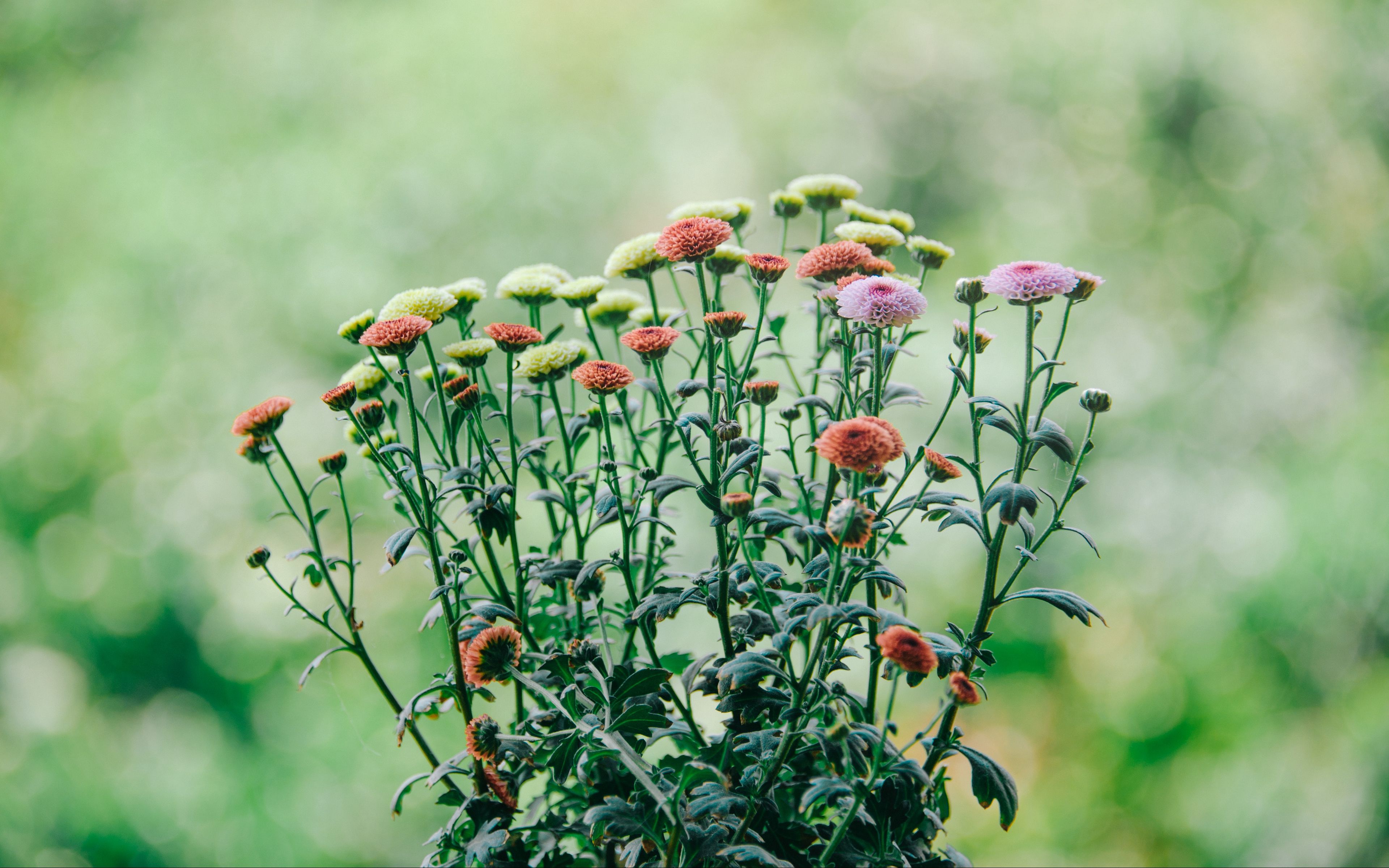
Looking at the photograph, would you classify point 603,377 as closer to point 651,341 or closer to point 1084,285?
point 651,341

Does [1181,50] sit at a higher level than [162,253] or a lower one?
higher

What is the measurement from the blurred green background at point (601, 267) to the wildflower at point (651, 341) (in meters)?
0.96

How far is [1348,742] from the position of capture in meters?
1.53

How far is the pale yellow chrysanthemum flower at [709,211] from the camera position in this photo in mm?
664

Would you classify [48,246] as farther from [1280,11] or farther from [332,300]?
[1280,11]

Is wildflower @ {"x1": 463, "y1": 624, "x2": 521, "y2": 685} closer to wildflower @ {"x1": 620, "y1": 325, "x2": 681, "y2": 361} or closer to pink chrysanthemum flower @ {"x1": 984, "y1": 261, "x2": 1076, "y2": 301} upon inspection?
wildflower @ {"x1": 620, "y1": 325, "x2": 681, "y2": 361}

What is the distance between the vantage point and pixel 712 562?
64 cm

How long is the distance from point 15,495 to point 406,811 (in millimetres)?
930

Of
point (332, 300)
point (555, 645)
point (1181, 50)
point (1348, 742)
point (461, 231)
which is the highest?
point (1181, 50)

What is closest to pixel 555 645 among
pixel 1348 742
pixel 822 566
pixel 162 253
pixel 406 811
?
pixel 822 566

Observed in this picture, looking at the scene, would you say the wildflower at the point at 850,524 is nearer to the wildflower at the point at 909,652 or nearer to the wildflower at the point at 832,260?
the wildflower at the point at 909,652

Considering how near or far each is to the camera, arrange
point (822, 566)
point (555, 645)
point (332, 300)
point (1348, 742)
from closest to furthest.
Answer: point (822, 566) < point (555, 645) < point (1348, 742) < point (332, 300)

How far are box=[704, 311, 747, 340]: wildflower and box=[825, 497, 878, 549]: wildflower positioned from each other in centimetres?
13

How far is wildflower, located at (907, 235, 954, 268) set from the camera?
659 millimetres
